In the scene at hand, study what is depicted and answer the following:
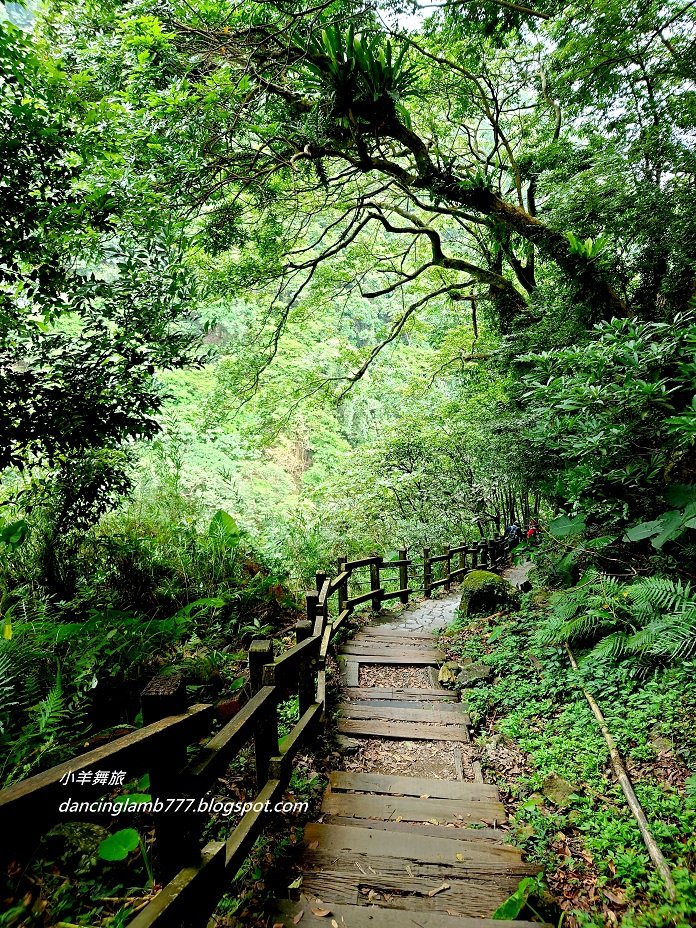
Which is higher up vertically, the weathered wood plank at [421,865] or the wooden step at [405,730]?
the weathered wood plank at [421,865]

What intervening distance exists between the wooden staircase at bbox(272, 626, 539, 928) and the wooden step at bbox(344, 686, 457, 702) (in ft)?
4.86

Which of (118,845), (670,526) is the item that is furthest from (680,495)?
(118,845)

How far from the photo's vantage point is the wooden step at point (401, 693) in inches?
201

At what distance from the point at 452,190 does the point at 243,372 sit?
4362 millimetres

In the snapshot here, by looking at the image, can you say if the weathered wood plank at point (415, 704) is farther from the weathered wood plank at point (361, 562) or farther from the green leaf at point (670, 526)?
the green leaf at point (670, 526)

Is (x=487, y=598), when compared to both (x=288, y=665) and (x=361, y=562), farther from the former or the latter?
(x=288, y=665)

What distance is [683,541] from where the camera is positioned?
15.0 feet

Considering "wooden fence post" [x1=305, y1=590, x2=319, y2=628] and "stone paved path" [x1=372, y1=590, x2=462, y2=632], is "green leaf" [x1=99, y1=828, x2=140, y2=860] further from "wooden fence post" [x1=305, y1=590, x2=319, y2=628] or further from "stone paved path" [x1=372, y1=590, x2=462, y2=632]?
"stone paved path" [x1=372, y1=590, x2=462, y2=632]

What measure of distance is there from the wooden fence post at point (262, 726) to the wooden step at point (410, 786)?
99 cm

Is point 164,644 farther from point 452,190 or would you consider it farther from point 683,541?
point 452,190

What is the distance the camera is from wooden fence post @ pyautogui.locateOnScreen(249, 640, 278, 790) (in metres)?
2.71

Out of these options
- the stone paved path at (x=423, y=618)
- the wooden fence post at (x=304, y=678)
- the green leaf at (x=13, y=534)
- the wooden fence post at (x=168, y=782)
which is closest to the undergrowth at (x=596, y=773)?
the wooden fence post at (x=304, y=678)

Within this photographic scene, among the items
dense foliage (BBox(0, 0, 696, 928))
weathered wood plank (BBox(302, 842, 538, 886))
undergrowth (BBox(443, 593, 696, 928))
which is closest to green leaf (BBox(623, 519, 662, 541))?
dense foliage (BBox(0, 0, 696, 928))

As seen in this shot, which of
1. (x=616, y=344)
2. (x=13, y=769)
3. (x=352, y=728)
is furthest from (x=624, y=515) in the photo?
(x=13, y=769)
